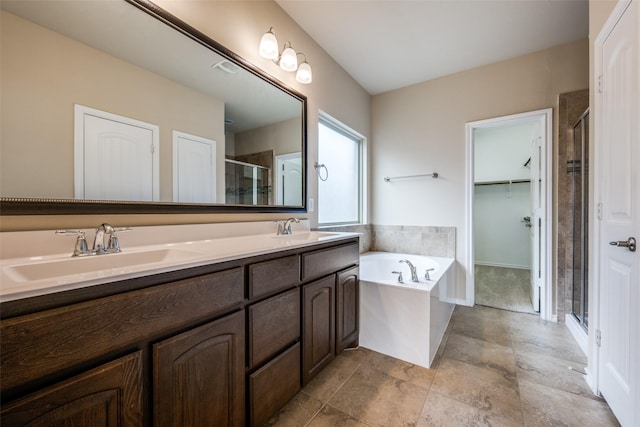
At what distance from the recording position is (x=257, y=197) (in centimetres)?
181

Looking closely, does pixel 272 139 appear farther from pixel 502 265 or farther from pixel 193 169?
pixel 502 265

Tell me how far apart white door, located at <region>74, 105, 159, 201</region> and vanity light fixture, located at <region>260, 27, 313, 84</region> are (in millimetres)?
931

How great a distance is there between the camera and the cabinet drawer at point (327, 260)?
141 cm

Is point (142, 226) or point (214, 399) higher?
point (142, 226)

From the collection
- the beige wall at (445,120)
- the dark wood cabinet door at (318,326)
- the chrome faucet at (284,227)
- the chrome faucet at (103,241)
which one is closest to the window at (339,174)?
the beige wall at (445,120)

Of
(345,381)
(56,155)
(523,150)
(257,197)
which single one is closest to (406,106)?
(257,197)

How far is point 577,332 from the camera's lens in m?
2.06

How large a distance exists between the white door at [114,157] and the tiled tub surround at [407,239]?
5.45 ft

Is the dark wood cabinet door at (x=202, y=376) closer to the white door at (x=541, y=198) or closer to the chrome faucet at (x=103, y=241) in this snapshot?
the chrome faucet at (x=103, y=241)

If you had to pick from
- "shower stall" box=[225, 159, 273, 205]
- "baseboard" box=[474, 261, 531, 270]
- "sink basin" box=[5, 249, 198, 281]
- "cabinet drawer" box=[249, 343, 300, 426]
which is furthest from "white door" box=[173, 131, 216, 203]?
"baseboard" box=[474, 261, 531, 270]

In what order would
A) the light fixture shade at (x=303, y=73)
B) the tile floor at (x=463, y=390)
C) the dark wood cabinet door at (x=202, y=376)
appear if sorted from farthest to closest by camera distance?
the light fixture shade at (x=303, y=73) < the tile floor at (x=463, y=390) < the dark wood cabinet door at (x=202, y=376)

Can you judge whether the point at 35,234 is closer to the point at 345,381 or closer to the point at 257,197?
the point at 257,197

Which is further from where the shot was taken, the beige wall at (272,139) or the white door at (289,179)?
the white door at (289,179)

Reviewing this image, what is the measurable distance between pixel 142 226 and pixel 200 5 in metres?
1.25
